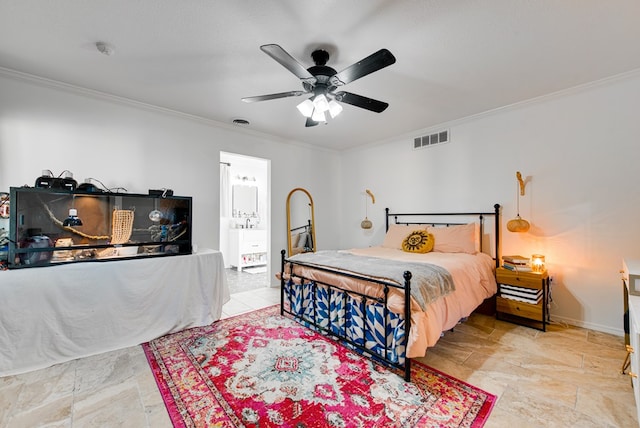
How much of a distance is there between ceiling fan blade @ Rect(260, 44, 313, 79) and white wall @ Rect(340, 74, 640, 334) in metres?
2.73

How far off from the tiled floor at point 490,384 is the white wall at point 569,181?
0.60 meters

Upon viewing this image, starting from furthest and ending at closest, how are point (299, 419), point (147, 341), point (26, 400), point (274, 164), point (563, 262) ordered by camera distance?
point (274, 164), point (563, 262), point (147, 341), point (26, 400), point (299, 419)

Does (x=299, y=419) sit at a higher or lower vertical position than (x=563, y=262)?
lower

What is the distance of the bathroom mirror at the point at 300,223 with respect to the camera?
15.9ft

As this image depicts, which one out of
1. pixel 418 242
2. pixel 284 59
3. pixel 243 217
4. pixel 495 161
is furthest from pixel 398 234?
pixel 243 217

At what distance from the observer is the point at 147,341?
8.61 ft

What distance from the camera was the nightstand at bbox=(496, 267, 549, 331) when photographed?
2.85 m

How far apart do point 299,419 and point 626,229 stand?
3.49 meters

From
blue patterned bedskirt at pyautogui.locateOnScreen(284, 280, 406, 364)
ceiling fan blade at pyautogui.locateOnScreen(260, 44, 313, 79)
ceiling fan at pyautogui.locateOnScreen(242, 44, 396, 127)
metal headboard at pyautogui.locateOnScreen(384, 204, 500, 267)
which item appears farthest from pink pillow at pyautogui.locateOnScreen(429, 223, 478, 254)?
ceiling fan blade at pyautogui.locateOnScreen(260, 44, 313, 79)

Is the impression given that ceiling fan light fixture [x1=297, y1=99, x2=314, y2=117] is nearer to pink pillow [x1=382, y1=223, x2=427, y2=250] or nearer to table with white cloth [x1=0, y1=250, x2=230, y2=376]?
table with white cloth [x1=0, y1=250, x2=230, y2=376]

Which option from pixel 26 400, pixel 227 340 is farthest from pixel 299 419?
pixel 26 400

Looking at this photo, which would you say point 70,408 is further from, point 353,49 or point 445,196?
point 445,196

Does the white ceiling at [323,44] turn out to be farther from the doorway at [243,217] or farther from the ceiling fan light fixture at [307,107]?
the doorway at [243,217]

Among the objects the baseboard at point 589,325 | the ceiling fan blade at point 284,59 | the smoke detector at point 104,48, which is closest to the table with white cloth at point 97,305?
the smoke detector at point 104,48
